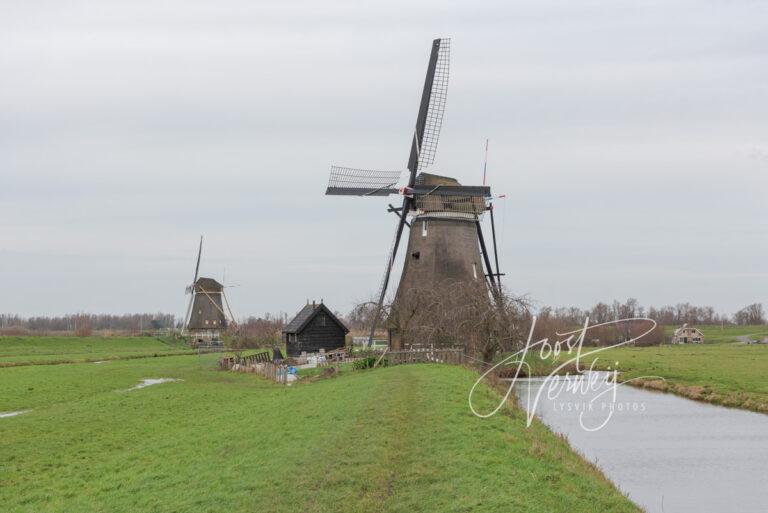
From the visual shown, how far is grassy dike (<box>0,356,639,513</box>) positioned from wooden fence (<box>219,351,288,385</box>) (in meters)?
9.06

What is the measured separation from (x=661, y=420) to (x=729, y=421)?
2.57 m

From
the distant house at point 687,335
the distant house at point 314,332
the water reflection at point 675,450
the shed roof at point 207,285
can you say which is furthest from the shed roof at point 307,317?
the distant house at point 687,335

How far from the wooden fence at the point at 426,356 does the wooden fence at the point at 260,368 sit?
4.80 m

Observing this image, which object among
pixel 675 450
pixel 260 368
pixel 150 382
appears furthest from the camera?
pixel 260 368

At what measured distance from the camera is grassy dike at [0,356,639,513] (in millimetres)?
12594

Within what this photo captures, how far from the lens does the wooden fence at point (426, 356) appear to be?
35719 mm

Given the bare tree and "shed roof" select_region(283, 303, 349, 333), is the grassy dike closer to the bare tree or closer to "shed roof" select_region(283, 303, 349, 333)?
the bare tree

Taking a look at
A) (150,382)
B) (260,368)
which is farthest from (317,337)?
(150,382)

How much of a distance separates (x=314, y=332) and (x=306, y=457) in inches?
1552

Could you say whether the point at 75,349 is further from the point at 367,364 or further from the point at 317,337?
the point at 367,364

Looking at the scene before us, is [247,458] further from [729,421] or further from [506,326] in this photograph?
[506,326]

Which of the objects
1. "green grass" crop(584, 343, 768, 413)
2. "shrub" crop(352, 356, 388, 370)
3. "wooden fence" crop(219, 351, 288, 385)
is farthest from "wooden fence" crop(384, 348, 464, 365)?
"green grass" crop(584, 343, 768, 413)

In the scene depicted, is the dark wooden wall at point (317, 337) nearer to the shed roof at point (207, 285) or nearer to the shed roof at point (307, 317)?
the shed roof at point (307, 317)

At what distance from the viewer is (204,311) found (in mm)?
92375
